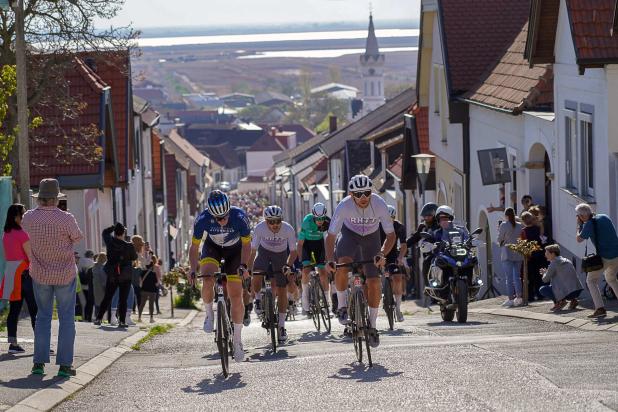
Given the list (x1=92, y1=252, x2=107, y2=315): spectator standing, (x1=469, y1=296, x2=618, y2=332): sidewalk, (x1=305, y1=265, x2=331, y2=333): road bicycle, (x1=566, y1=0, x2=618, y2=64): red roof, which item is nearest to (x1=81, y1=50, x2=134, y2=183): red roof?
(x1=92, y1=252, x2=107, y2=315): spectator standing

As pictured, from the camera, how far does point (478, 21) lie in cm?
3647

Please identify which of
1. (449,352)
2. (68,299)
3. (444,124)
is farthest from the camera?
(444,124)

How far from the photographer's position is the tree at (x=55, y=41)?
27547 mm

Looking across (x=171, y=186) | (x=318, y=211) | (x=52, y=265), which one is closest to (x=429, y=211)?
(x=318, y=211)

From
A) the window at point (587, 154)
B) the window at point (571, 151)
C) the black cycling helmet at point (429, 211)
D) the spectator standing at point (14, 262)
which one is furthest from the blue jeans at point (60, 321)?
the window at point (571, 151)

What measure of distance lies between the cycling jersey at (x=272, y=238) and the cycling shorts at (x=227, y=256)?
332 cm

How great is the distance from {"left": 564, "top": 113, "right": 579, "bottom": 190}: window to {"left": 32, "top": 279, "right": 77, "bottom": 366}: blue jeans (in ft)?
42.3

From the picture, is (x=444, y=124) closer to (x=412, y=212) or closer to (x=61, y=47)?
(x=412, y=212)

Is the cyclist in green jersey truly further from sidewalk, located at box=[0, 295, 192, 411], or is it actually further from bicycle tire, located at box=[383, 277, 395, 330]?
sidewalk, located at box=[0, 295, 192, 411]

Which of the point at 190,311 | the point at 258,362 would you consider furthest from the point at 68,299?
the point at 190,311

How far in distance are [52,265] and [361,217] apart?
10.5 feet

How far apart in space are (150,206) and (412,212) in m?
12.5

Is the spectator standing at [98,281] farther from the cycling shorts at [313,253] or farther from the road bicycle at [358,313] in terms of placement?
the road bicycle at [358,313]

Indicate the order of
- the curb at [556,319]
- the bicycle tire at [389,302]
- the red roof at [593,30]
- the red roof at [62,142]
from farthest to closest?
the red roof at [62,142] → the red roof at [593,30] → the bicycle tire at [389,302] → the curb at [556,319]
